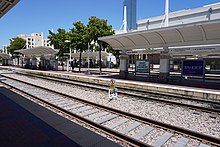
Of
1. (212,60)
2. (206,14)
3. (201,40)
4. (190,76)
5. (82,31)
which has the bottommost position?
(190,76)

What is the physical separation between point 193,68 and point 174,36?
10.8 feet

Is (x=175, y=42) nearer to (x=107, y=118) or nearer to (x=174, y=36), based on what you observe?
(x=174, y=36)

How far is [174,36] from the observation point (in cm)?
1784

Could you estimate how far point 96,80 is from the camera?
21.1 metres

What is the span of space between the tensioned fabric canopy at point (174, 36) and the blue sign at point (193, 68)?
5.37ft

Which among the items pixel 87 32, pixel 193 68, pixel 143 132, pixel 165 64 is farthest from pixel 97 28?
pixel 143 132

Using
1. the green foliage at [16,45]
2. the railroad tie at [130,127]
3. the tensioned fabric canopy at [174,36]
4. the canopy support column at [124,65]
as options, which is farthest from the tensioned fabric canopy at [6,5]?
the green foliage at [16,45]

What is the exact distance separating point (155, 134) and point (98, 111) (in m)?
3.52

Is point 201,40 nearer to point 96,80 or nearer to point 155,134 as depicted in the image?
point 96,80

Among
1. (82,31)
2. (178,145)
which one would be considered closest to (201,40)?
(178,145)

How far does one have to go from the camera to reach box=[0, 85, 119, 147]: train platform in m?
5.55

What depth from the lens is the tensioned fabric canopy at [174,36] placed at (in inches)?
602

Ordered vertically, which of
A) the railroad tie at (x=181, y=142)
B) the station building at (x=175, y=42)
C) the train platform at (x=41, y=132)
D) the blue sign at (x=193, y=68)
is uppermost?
the station building at (x=175, y=42)

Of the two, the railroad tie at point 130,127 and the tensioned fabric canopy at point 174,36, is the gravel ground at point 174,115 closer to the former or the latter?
the railroad tie at point 130,127
